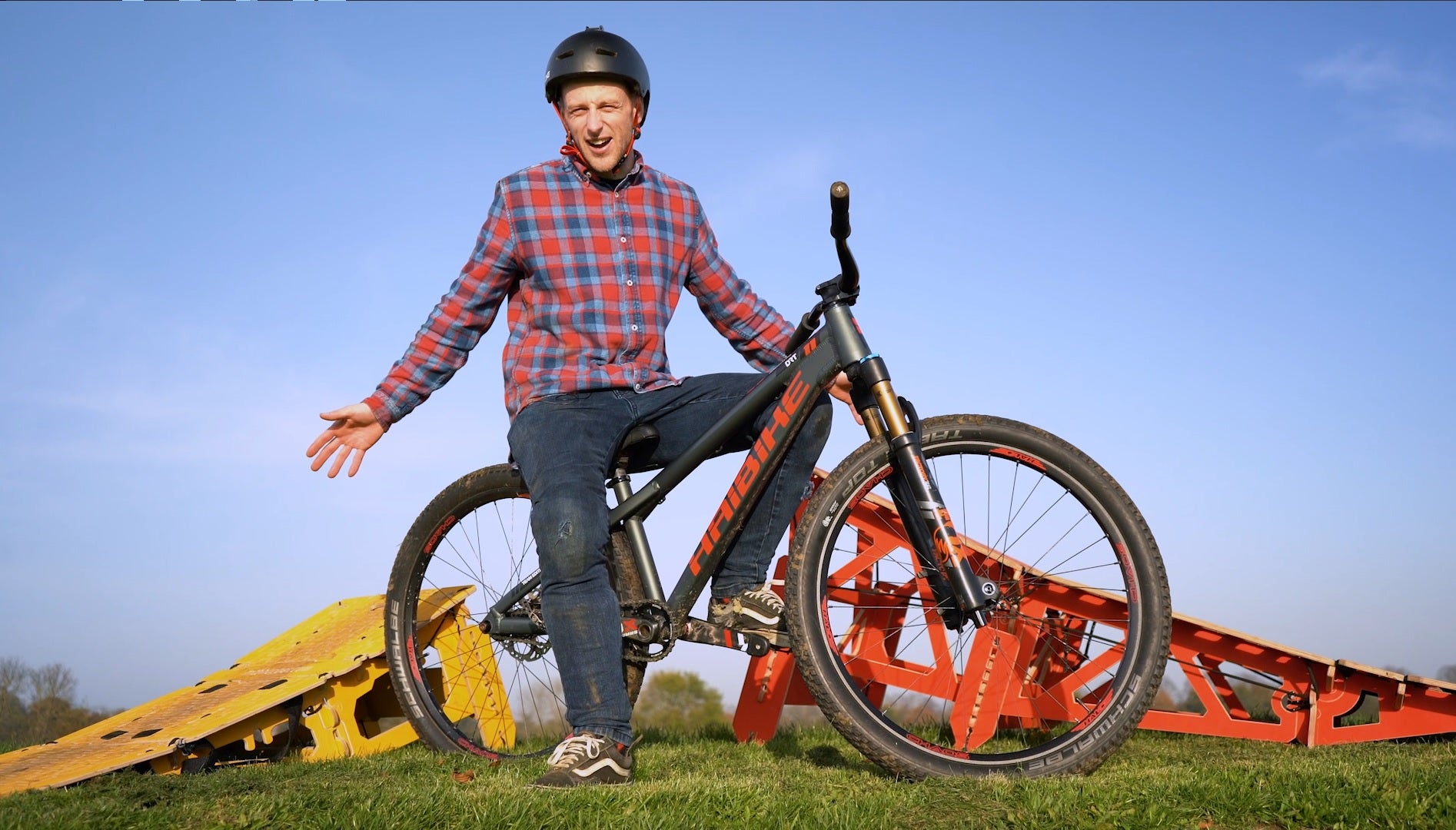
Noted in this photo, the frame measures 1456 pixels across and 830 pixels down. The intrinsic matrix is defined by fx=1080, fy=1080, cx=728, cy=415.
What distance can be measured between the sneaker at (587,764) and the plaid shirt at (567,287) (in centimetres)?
115

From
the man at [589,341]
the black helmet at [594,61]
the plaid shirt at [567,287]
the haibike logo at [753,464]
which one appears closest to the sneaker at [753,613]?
the man at [589,341]

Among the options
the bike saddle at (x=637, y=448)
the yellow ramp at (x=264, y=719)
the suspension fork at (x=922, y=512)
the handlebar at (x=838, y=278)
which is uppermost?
the handlebar at (x=838, y=278)

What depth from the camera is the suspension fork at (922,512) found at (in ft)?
10.3

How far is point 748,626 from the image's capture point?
3.60 meters

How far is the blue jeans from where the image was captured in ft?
11.2

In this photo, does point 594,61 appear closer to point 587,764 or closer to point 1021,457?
point 1021,457

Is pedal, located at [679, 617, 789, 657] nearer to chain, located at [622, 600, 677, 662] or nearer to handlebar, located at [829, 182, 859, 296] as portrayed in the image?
chain, located at [622, 600, 677, 662]

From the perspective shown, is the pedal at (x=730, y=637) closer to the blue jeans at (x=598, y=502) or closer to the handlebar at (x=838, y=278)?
the blue jeans at (x=598, y=502)

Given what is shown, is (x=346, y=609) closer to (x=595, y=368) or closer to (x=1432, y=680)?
(x=595, y=368)

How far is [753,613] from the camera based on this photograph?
361cm

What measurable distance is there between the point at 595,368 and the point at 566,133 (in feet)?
2.93

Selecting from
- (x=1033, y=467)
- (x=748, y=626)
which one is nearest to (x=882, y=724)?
(x=748, y=626)

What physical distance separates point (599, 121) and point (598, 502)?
1.34 meters

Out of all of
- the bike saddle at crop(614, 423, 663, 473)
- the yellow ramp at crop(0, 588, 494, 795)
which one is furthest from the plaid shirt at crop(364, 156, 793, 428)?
the yellow ramp at crop(0, 588, 494, 795)
